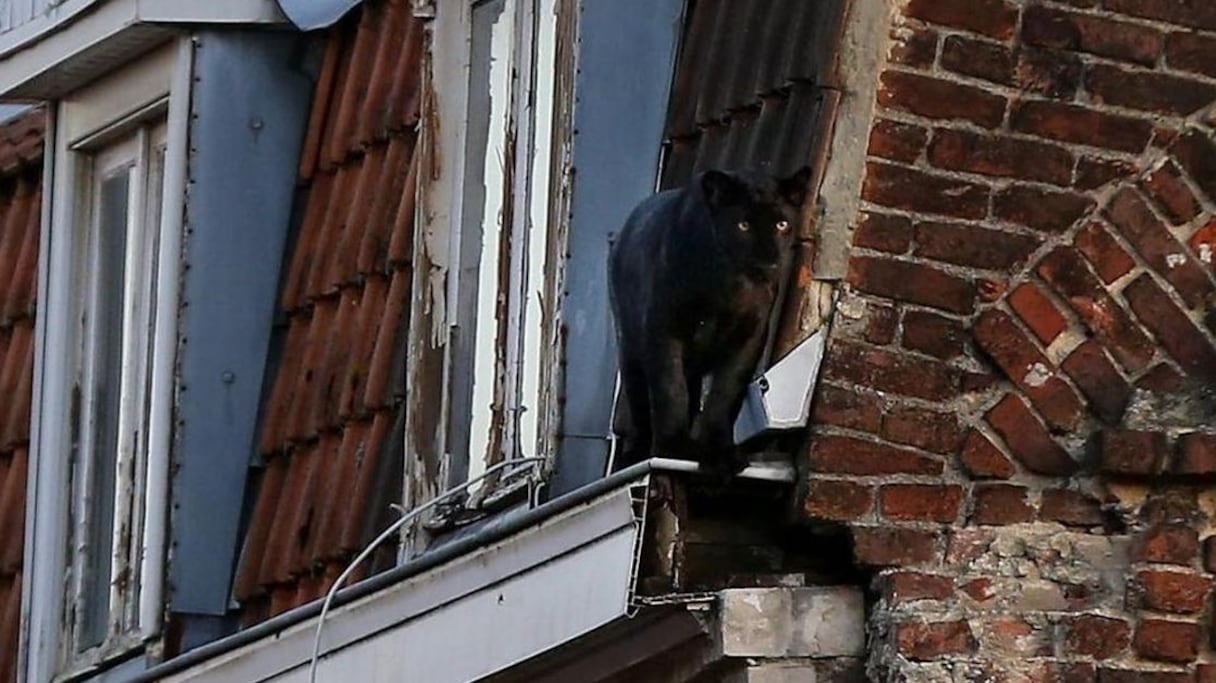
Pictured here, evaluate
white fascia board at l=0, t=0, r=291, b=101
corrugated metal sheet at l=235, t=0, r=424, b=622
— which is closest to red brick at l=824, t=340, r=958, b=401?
corrugated metal sheet at l=235, t=0, r=424, b=622

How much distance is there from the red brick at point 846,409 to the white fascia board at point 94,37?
3055 millimetres

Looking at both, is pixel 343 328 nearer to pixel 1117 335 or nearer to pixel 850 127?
pixel 850 127

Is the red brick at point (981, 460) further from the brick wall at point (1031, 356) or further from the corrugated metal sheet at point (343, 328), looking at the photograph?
the corrugated metal sheet at point (343, 328)

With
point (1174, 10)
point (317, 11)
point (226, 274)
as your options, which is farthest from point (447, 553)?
point (317, 11)

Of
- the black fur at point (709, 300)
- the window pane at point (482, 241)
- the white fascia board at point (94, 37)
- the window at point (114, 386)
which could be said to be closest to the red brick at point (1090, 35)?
the black fur at point (709, 300)

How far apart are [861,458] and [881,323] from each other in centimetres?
27

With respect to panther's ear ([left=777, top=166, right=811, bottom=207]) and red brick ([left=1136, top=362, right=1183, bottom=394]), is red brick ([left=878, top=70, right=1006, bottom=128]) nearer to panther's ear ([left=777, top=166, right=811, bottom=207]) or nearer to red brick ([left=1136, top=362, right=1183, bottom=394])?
panther's ear ([left=777, top=166, right=811, bottom=207])

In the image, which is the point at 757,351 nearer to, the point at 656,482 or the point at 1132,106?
the point at 656,482

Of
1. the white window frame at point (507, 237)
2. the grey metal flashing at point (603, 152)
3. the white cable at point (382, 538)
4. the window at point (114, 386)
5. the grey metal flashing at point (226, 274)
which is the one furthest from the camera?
the window at point (114, 386)

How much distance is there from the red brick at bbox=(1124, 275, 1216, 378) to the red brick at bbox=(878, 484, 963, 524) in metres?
0.54

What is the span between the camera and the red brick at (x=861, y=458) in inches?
254

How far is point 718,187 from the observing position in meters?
6.43

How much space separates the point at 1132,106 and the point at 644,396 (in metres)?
1.13

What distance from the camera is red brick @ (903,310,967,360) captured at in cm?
657
